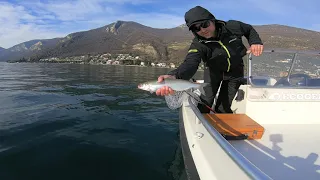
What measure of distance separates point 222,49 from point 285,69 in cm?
266

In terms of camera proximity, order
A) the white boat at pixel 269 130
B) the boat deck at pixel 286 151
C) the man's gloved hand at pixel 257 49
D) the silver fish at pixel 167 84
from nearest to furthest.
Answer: the white boat at pixel 269 130 < the boat deck at pixel 286 151 < the silver fish at pixel 167 84 < the man's gloved hand at pixel 257 49

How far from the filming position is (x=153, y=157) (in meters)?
6.56

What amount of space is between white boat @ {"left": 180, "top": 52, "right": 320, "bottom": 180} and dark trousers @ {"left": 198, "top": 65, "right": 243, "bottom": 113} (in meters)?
0.44

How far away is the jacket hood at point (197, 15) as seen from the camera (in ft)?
14.6

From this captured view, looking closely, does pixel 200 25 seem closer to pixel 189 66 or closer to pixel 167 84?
pixel 189 66

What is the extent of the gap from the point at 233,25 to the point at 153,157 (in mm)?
3506

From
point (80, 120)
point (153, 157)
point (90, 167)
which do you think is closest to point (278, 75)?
point (153, 157)

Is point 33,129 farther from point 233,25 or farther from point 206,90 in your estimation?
point 233,25

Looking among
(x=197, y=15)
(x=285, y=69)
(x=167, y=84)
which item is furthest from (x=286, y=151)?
(x=285, y=69)

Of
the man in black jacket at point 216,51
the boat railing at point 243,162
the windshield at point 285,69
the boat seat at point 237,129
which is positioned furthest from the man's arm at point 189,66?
the windshield at point 285,69

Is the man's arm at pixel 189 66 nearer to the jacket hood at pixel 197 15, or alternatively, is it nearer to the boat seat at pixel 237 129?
the jacket hood at pixel 197 15

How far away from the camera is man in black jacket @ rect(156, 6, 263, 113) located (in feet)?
14.9

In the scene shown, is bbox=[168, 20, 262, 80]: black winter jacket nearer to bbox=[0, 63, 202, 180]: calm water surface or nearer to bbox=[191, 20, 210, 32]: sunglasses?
bbox=[191, 20, 210, 32]: sunglasses

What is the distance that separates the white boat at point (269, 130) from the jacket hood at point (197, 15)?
4.62 feet
